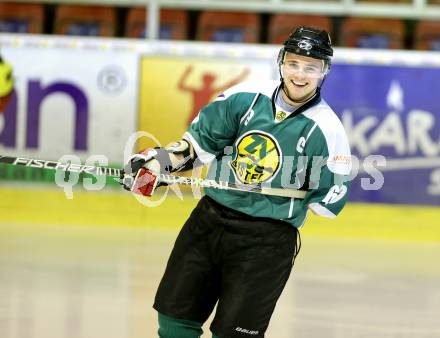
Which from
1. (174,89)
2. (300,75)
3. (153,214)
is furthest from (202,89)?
(300,75)

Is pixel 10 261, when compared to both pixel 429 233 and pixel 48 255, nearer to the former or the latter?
pixel 48 255

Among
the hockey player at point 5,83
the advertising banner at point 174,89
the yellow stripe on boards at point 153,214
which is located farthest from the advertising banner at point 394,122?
the hockey player at point 5,83

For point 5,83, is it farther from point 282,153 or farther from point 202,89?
point 282,153

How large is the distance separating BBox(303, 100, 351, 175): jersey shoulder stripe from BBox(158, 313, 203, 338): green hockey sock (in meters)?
0.62

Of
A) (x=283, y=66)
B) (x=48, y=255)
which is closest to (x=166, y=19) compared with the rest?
(x=48, y=255)

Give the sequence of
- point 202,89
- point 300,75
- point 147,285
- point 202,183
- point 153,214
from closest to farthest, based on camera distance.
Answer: point 300,75, point 202,183, point 147,285, point 153,214, point 202,89

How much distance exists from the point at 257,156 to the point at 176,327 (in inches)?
21.9

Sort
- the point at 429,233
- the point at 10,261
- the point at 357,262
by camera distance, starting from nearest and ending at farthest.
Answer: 1. the point at 10,261
2. the point at 357,262
3. the point at 429,233

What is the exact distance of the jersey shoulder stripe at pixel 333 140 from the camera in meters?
2.81

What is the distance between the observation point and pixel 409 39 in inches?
310

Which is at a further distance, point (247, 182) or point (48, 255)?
point (48, 255)

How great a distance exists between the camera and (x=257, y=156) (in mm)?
2840

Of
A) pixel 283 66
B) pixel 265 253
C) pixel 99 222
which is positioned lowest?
pixel 99 222

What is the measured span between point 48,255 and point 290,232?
3113mm
